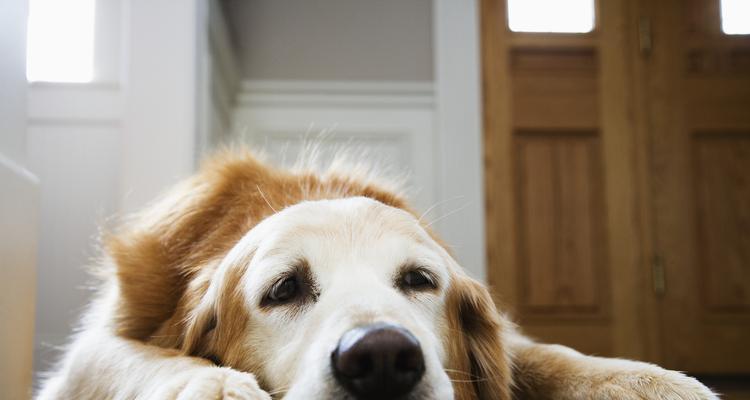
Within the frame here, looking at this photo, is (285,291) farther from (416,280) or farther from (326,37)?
(326,37)

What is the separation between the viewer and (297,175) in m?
1.35

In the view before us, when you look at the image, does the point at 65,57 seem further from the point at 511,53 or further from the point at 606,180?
the point at 606,180

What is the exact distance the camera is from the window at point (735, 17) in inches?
121

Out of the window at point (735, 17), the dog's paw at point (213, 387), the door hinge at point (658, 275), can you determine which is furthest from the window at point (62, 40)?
the window at point (735, 17)

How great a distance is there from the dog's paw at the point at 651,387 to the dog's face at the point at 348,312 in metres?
0.17

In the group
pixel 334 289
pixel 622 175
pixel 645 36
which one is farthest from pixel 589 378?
pixel 645 36

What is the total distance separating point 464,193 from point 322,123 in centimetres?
71

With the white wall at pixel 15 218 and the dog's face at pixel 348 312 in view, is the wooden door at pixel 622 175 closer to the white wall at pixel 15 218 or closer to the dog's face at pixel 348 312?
the dog's face at pixel 348 312

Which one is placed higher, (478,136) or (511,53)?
(511,53)

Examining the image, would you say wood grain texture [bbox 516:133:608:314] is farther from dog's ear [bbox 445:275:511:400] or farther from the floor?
dog's ear [bbox 445:275:511:400]

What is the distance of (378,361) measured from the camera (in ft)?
2.38

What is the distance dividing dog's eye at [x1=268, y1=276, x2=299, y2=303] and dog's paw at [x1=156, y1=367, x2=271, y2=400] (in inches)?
6.3

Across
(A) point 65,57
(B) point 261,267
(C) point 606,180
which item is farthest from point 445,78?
(B) point 261,267

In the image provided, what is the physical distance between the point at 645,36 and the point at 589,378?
242 centimetres
